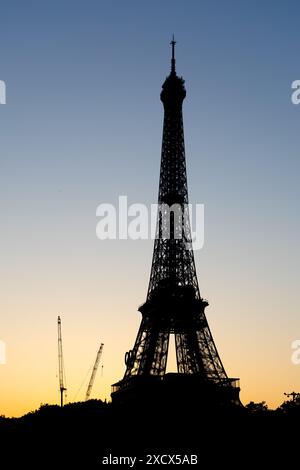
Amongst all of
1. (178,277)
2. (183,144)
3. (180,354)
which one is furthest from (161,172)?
(180,354)

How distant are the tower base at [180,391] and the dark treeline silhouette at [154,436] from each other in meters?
0.88

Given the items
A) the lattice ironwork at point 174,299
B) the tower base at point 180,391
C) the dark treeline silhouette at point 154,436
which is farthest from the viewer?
the lattice ironwork at point 174,299

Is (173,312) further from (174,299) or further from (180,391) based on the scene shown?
(180,391)

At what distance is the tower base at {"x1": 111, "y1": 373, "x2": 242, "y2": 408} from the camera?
294 ft

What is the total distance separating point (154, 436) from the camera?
3140 inches

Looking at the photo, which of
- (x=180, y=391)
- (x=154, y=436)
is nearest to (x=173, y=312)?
(x=180, y=391)

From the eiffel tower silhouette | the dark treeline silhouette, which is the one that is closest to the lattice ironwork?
the eiffel tower silhouette

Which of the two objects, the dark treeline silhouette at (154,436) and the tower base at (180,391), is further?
the tower base at (180,391)

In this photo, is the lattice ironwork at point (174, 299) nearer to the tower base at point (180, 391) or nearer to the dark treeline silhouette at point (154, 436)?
the tower base at point (180, 391)

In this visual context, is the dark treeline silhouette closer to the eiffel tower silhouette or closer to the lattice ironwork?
the eiffel tower silhouette

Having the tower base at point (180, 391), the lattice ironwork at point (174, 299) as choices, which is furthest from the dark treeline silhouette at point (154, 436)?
the lattice ironwork at point (174, 299)

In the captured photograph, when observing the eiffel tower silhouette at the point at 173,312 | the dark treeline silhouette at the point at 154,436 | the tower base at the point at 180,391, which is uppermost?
the eiffel tower silhouette at the point at 173,312

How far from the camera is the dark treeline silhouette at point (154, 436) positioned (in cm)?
7444

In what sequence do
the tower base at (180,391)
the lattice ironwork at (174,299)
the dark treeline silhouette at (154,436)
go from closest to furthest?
1. the dark treeline silhouette at (154,436)
2. the tower base at (180,391)
3. the lattice ironwork at (174,299)
